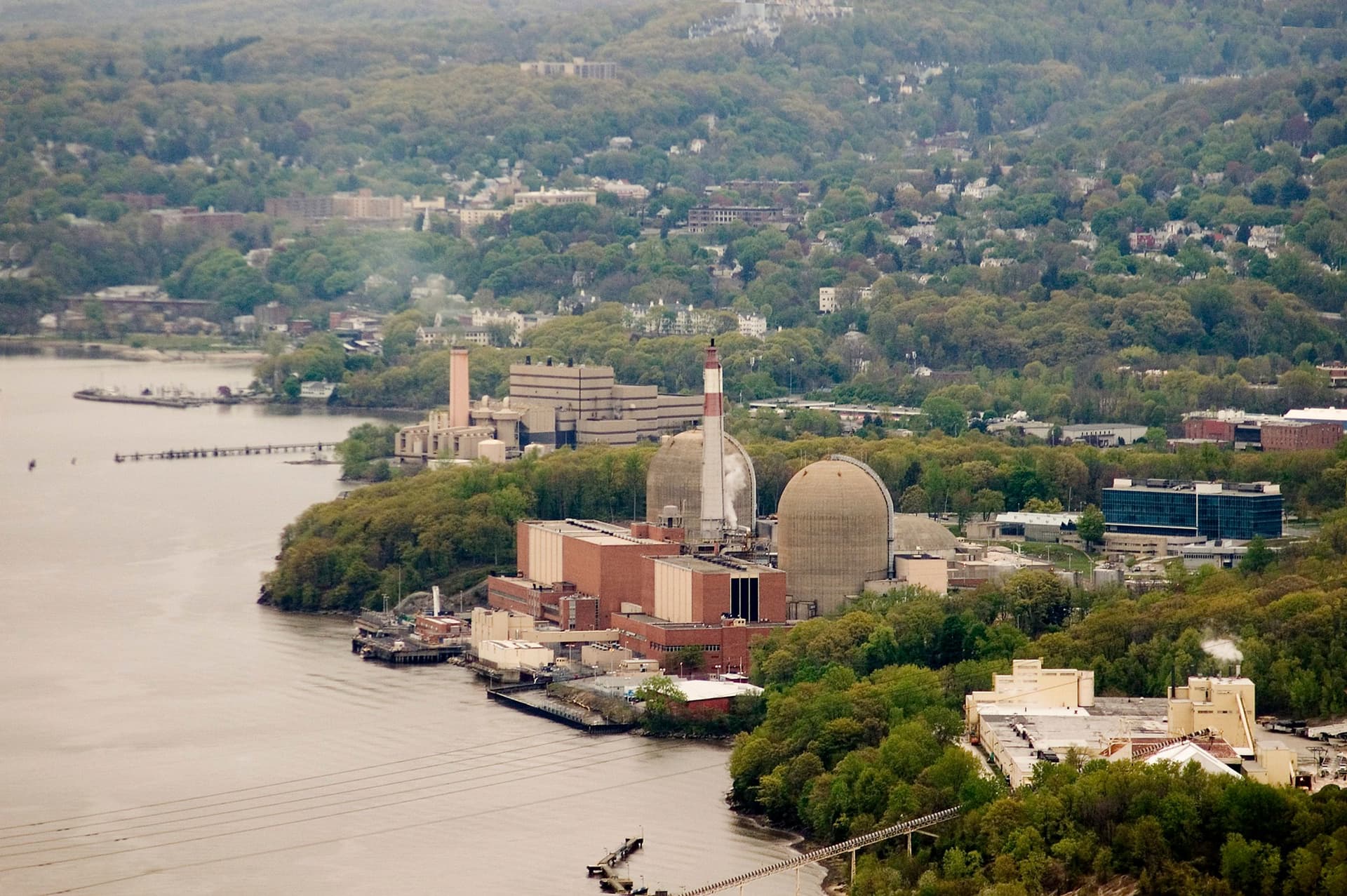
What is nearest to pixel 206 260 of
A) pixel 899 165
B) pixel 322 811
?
pixel 899 165

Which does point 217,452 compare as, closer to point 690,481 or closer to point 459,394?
point 459,394

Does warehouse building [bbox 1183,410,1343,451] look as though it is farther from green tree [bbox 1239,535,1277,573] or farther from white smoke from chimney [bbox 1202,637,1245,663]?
white smoke from chimney [bbox 1202,637,1245,663]

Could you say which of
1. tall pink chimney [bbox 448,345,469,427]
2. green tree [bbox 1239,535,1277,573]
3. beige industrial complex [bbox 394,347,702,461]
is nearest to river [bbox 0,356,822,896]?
green tree [bbox 1239,535,1277,573]

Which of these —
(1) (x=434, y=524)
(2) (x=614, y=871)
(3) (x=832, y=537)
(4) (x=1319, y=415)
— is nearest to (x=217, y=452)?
(1) (x=434, y=524)

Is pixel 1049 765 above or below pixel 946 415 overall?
below

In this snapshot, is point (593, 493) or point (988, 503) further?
point (593, 493)

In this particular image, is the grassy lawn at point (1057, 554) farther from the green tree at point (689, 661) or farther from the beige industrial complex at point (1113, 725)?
the beige industrial complex at point (1113, 725)

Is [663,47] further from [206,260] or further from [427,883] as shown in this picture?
[427,883]
